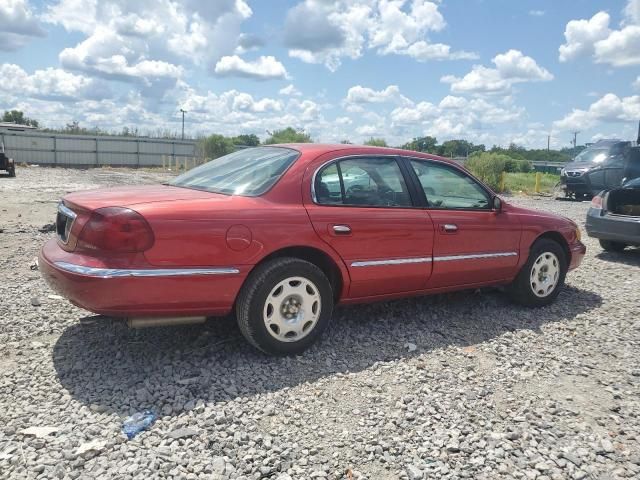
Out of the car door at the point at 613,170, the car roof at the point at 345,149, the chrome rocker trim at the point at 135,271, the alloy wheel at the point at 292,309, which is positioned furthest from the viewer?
the car door at the point at 613,170

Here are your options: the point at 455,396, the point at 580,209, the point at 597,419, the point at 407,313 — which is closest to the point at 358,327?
the point at 407,313

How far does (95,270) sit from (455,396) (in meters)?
2.38

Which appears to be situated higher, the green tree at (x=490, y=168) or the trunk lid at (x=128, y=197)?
the green tree at (x=490, y=168)

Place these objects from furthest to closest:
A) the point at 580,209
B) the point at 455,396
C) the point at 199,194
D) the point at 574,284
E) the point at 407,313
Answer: the point at 580,209
the point at 574,284
the point at 407,313
the point at 199,194
the point at 455,396

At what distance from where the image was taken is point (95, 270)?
10.2 feet

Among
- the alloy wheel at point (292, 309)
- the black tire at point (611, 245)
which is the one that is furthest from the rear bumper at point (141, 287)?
the black tire at point (611, 245)

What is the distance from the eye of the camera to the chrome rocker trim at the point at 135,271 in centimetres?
310

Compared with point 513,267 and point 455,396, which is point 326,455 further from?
point 513,267

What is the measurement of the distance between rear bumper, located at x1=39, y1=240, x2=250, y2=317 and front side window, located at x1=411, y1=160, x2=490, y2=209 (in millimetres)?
1881

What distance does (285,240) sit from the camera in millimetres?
3594

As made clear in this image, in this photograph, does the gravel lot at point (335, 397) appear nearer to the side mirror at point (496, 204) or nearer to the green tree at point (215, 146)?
the side mirror at point (496, 204)

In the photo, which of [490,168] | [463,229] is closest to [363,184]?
[463,229]

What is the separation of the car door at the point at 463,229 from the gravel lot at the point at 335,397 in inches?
18.5

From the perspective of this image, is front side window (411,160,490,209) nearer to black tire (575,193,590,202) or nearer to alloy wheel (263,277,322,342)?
alloy wheel (263,277,322,342)
